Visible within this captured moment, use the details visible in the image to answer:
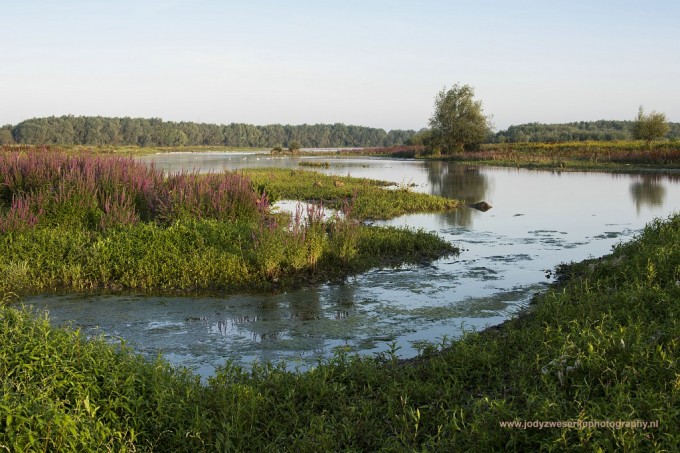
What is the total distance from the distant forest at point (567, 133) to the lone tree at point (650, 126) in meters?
16.2

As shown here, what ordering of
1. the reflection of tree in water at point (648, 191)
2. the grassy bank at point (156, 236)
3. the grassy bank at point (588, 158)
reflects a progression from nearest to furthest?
the grassy bank at point (156, 236)
the reflection of tree in water at point (648, 191)
the grassy bank at point (588, 158)

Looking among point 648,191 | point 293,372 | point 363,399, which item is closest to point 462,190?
point 648,191

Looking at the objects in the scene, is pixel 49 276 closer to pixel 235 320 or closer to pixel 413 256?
pixel 235 320

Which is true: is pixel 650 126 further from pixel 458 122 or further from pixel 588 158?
pixel 458 122

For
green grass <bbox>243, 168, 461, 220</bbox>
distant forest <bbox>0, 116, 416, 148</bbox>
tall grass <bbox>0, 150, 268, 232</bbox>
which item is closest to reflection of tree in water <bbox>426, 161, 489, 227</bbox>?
green grass <bbox>243, 168, 461, 220</bbox>

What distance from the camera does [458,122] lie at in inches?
2938

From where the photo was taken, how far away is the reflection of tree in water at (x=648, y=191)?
23663 mm

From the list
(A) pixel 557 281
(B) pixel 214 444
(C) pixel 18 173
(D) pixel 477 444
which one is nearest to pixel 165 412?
(B) pixel 214 444

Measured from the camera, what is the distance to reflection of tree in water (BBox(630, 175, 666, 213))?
2366 cm

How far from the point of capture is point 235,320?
8.51 meters

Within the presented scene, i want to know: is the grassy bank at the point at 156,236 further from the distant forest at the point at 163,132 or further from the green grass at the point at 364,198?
the distant forest at the point at 163,132

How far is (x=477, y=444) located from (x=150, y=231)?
29.1ft

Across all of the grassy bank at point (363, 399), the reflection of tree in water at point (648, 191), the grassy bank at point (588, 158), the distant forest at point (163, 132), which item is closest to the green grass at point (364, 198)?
the reflection of tree in water at point (648, 191)

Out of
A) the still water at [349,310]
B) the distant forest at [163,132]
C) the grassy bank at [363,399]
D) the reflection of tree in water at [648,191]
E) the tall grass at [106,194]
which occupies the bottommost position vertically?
the still water at [349,310]
